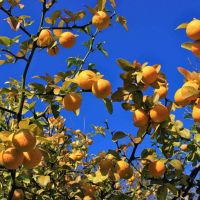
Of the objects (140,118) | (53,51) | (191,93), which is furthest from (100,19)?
(191,93)

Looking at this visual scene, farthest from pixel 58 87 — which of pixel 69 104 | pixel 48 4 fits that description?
pixel 48 4

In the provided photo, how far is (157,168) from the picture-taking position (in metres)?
2.31

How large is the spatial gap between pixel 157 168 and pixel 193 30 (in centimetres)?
92

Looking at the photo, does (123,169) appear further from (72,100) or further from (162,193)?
(72,100)

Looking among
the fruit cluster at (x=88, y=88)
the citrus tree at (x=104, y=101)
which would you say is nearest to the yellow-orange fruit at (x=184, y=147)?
the citrus tree at (x=104, y=101)

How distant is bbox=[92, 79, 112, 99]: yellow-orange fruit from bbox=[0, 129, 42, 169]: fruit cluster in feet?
1.35

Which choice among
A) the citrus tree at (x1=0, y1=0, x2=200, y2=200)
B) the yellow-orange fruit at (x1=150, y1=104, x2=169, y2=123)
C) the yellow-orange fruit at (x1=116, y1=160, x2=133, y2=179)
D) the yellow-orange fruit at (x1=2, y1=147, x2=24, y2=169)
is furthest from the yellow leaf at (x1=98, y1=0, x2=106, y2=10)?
the yellow-orange fruit at (x1=2, y1=147, x2=24, y2=169)

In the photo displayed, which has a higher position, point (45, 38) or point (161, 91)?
point (45, 38)

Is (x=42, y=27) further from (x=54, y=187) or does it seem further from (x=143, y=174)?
(x=54, y=187)

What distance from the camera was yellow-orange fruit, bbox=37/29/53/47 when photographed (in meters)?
2.40

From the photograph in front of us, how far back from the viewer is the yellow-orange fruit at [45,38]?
2396 millimetres

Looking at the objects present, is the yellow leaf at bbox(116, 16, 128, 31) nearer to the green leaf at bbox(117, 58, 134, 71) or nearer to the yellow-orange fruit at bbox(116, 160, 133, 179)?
the green leaf at bbox(117, 58, 134, 71)

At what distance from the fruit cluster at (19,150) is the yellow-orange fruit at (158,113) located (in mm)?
680

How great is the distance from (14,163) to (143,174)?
0.91 meters
